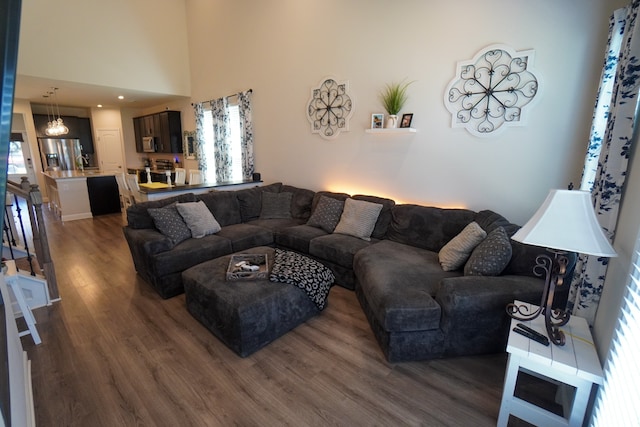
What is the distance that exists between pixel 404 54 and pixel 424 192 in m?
1.58

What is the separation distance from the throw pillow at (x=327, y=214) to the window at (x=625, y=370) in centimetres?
270

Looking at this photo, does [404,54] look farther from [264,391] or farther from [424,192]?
[264,391]

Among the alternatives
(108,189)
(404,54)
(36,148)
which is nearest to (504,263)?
(404,54)

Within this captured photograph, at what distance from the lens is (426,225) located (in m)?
3.15

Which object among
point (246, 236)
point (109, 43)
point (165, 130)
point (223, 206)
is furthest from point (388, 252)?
point (165, 130)

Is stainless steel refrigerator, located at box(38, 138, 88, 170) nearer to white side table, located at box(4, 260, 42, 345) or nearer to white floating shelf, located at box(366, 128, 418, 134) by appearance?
white side table, located at box(4, 260, 42, 345)

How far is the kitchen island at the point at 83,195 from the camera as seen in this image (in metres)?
5.97

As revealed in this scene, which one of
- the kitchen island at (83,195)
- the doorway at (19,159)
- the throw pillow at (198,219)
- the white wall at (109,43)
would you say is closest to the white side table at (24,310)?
the throw pillow at (198,219)

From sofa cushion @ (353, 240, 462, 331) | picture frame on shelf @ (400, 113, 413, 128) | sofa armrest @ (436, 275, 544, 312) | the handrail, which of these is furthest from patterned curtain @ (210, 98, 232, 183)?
sofa armrest @ (436, 275, 544, 312)

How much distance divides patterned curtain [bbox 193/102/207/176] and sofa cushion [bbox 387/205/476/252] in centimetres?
460

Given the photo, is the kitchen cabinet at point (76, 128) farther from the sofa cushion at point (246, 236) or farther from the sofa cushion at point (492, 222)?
the sofa cushion at point (492, 222)

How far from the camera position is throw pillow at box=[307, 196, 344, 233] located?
3.74m

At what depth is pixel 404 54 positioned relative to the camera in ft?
10.9

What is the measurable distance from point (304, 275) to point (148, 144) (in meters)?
6.96
